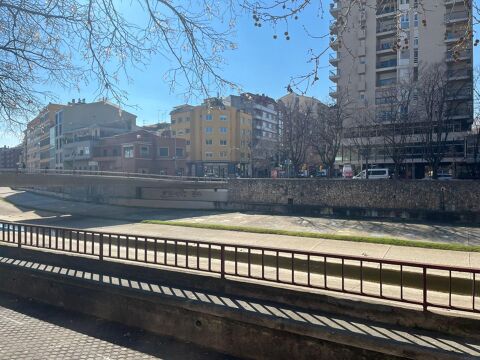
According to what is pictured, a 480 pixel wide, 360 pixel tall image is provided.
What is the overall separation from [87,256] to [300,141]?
37.3 metres

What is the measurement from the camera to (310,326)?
5145mm

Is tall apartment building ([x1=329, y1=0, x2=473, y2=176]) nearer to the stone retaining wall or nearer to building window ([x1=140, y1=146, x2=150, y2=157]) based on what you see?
the stone retaining wall

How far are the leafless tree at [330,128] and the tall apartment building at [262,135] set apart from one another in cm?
1657

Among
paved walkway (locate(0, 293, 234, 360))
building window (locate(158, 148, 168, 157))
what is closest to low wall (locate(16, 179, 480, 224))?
building window (locate(158, 148, 168, 157))

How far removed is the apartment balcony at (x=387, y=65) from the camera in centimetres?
5032

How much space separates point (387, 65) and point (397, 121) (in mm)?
17662

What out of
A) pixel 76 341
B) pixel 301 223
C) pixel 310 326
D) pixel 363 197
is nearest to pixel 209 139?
pixel 363 197

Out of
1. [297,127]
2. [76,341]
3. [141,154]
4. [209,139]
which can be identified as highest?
[209,139]

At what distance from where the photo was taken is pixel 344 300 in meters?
5.68

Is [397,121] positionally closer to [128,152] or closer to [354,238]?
[354,238]

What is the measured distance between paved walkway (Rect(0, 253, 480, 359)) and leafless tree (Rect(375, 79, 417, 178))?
3227 cm

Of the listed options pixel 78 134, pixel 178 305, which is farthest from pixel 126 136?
pixel 178 305

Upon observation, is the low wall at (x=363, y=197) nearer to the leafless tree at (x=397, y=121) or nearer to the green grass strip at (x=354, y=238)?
the leafless tree at (x=397, y=121)

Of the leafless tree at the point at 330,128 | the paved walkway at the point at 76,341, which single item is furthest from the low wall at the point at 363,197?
the paved walkway at the point at 76,341
